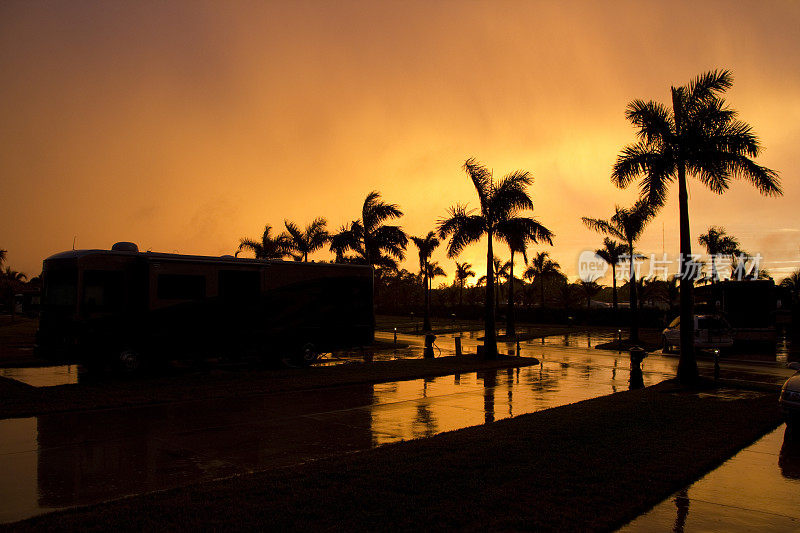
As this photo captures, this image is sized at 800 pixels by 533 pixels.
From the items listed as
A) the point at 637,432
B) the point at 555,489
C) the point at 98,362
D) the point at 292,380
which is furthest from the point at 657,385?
the point at 98,362

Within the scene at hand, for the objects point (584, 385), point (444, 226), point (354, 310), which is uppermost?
point (444, 226)

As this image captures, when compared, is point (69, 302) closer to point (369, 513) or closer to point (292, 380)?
point (292, 380)

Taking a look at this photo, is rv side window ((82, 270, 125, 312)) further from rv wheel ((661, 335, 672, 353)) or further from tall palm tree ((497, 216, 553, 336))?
rv wheel ((661, 335, 672, 353))

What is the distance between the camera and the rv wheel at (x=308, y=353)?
801 inches

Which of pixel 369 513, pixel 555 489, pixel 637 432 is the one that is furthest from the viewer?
pixel 637 432

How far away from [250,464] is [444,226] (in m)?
17.8

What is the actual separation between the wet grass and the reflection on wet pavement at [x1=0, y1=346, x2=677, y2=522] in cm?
95

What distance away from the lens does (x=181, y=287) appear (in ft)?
56.4

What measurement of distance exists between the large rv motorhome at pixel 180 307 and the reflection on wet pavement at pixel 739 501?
14.1 metres

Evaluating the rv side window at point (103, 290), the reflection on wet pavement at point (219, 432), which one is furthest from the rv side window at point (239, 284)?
the reflection on wet pavement at point (219, 432)

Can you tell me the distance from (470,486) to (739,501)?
3051 mm

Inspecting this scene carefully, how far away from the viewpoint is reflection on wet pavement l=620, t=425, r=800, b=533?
19.3 ft

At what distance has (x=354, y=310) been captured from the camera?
72.4 ft

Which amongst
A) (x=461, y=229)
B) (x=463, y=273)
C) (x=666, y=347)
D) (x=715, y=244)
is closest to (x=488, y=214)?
(x=461, y=229)
